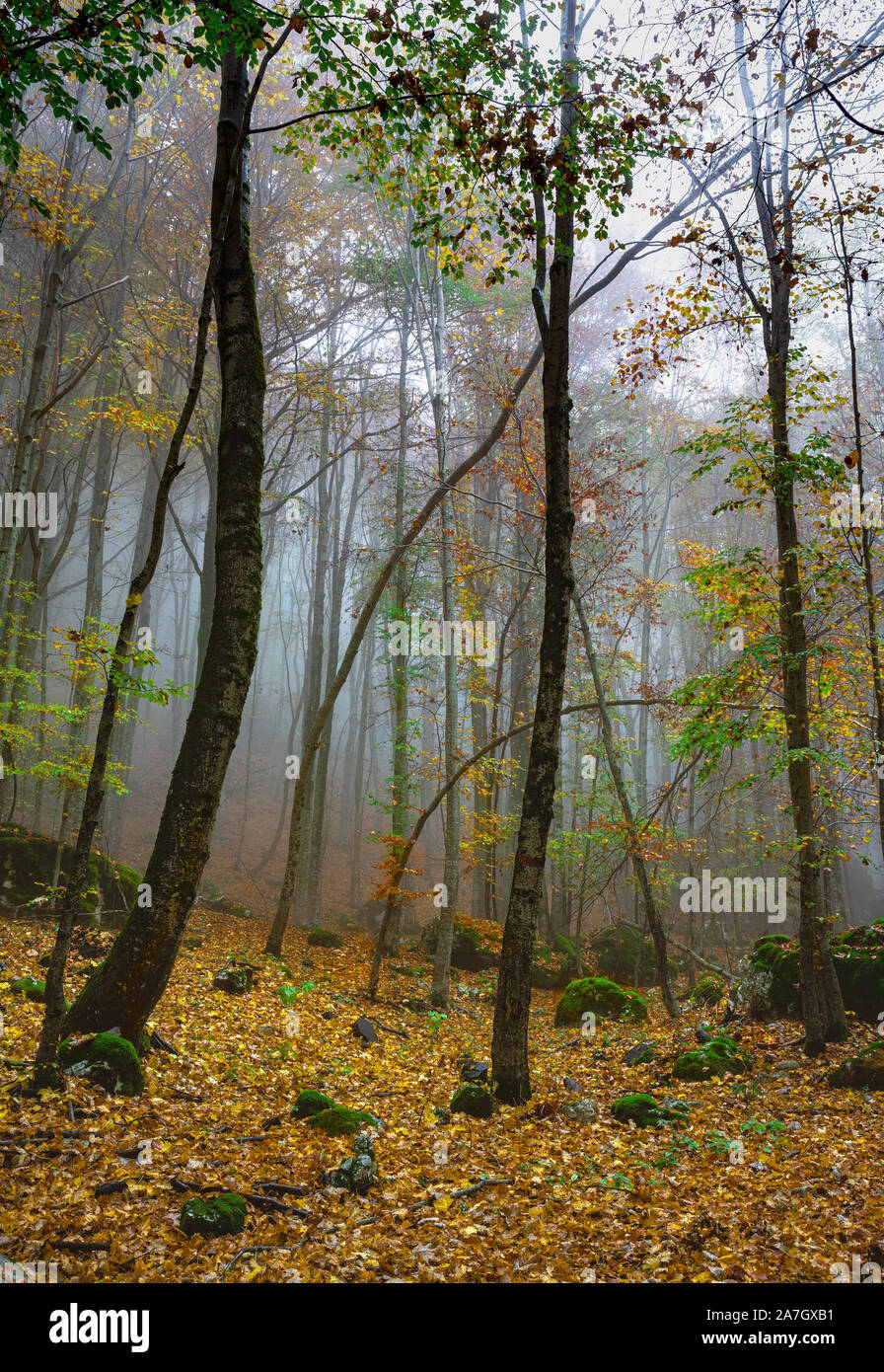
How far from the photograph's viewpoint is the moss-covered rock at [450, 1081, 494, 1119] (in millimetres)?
5754

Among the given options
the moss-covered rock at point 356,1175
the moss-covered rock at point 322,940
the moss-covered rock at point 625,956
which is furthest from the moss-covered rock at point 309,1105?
the moss-covered rock at point 625,956

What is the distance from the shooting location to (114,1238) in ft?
11.0

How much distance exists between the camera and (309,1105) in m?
5.34

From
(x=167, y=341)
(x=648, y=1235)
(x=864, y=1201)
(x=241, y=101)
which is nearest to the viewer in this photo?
(x=648, y=1235)

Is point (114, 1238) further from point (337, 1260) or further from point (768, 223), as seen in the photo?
point (768, 223)

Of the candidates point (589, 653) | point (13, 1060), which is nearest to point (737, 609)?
point (589, 653)

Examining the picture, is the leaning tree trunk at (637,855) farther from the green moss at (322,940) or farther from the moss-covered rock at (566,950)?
the green moss at (322,940)

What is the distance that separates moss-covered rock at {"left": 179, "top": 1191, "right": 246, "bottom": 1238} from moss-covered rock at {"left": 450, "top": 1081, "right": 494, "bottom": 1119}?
8.34 feet

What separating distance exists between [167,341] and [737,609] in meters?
13.3

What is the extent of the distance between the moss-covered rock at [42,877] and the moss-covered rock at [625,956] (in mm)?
9496

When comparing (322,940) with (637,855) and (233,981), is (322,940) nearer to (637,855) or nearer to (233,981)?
(233,981)

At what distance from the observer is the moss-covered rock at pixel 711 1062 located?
270 inches

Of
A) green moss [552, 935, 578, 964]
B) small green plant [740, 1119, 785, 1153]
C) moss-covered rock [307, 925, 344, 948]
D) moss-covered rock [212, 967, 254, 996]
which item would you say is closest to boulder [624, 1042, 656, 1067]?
small green plant [740, 1119, 785, 1153]

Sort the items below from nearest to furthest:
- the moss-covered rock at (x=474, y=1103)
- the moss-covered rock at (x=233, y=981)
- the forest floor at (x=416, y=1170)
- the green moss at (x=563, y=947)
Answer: the forest floor at (x=416, y=1170)
the moss-covered rock at (x=474, y=1103)
the moss-covered rock at (x=233, y=981)
the green moss at (x=563, y=947)
